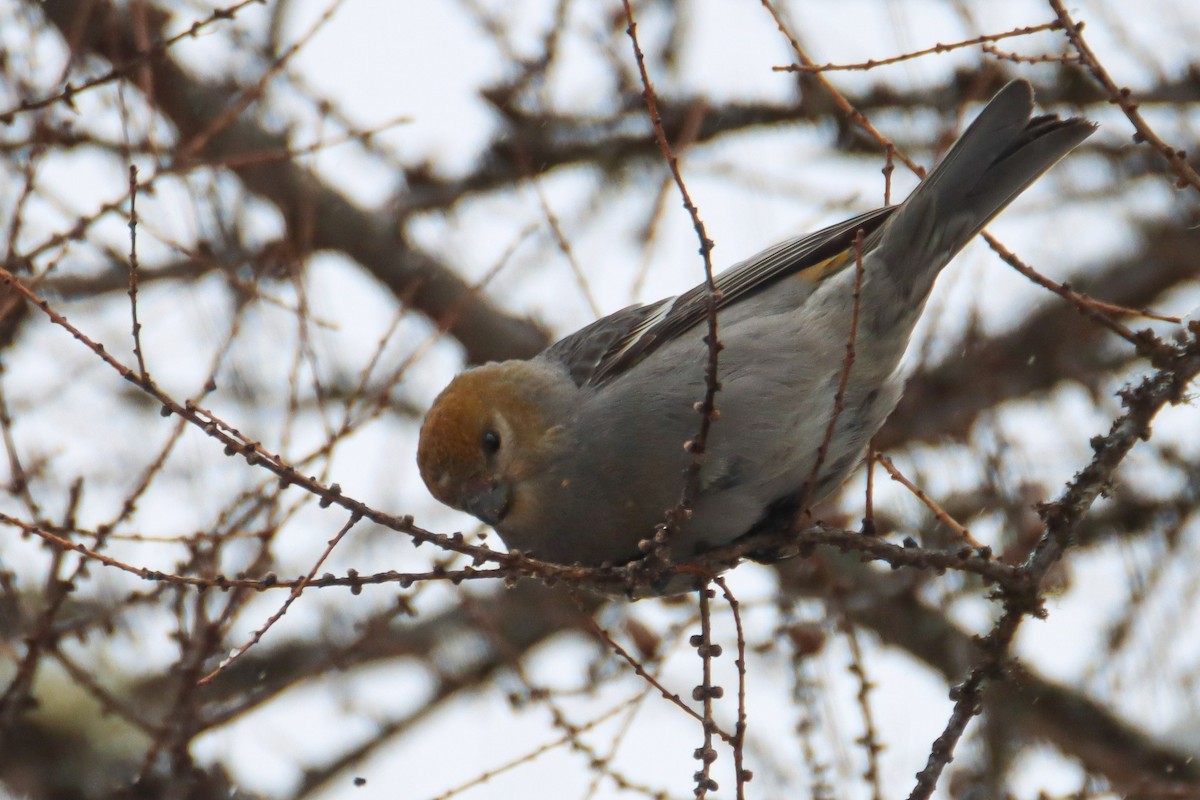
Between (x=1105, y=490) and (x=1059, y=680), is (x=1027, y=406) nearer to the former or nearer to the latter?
(x=1059, y=680)

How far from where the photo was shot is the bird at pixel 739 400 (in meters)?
3.98

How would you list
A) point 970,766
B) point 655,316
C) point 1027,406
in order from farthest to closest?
1. point 1027,406
2. point 970,766
3. point 655,316

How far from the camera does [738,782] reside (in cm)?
315

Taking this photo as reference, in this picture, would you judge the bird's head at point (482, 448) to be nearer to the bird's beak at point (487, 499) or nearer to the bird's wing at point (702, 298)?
the bird's beak at point (487, 499)

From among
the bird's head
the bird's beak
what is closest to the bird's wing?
the bird's head

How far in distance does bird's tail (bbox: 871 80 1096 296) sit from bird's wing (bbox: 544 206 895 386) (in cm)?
17

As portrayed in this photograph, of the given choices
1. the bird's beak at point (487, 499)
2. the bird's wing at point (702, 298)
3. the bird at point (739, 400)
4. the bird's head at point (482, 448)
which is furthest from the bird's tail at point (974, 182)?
the bird's beak at point (487, 499)

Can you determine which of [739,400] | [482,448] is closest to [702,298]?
[739,400]

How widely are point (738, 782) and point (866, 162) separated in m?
5.00

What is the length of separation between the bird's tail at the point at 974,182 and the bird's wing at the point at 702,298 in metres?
0.17

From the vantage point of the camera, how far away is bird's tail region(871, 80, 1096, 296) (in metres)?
4.07

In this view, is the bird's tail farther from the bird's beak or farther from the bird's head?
the bird's beak

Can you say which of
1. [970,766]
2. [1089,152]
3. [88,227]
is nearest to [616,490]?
[88,227]

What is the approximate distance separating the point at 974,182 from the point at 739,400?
1104 millimetres
